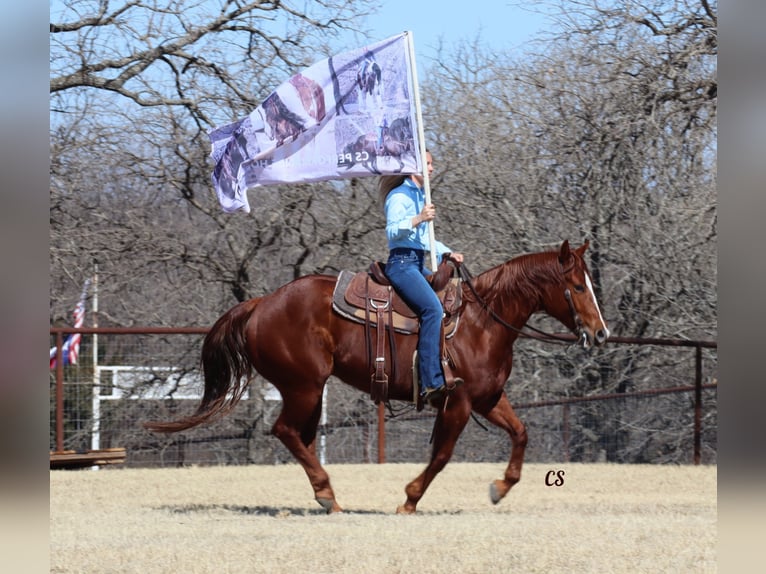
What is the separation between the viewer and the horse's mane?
8.26m

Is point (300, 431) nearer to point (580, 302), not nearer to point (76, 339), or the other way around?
point (580, 302)

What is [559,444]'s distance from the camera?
47.3ft

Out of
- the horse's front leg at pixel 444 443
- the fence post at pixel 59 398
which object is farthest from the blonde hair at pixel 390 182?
the fence post at pixel 59 398

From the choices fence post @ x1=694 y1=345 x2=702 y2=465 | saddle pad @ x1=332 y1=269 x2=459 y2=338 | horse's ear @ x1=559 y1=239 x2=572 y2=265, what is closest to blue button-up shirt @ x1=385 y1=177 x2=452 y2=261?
saddle pad @ x1=332 y1=269 x2=459 y2=338

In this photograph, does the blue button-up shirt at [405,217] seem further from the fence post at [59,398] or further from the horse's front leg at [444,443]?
the fence post at [59,398]

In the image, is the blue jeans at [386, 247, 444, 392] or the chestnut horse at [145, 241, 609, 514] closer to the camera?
the blue jeans at [386, 247, 444, 392]

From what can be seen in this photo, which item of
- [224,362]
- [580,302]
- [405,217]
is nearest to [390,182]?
[405,217]

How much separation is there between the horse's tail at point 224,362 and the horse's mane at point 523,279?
6.21 feet

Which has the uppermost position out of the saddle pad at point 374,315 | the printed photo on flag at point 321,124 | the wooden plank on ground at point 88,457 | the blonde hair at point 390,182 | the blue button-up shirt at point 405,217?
the printed photo on flag at point 321,124

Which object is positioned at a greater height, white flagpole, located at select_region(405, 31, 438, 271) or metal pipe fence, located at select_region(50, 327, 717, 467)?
white flagpole, located at select_region(405, 31, 438, 271)

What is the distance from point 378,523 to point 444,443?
108 cm

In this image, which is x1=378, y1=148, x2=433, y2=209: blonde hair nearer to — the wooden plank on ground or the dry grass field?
the dry grass field

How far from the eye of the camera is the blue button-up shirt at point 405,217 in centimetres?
782
